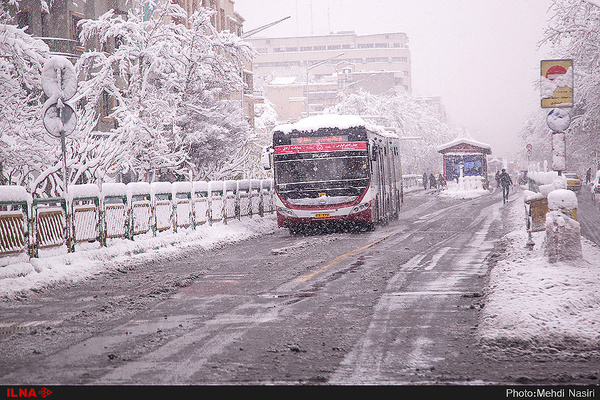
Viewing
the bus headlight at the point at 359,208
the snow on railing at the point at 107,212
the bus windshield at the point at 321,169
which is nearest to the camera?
the snow on railing at the point at 107,212

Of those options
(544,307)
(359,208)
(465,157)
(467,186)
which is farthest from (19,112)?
(465,157)

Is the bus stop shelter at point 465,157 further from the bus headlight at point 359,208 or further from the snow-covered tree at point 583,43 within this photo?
the bus headlight at point 359,208

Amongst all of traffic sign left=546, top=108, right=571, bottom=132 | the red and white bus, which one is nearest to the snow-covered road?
traffic sign left=546, top=108, right=571, bottom=132

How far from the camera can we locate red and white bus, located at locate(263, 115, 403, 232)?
22344 mm

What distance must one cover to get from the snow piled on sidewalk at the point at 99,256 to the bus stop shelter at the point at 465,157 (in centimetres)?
4172

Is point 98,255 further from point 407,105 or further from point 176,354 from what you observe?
point 407,105

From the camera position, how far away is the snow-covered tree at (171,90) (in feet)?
94.6

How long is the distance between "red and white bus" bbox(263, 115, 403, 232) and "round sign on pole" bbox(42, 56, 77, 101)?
924 cm

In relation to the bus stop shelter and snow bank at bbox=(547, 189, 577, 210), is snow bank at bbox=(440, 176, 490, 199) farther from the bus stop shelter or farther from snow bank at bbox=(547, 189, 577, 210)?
snow bank at bbox=(547, 189, 577, 210)

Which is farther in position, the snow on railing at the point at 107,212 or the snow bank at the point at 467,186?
the snow bank at the point at 467,186

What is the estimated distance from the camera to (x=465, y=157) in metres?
63.1
